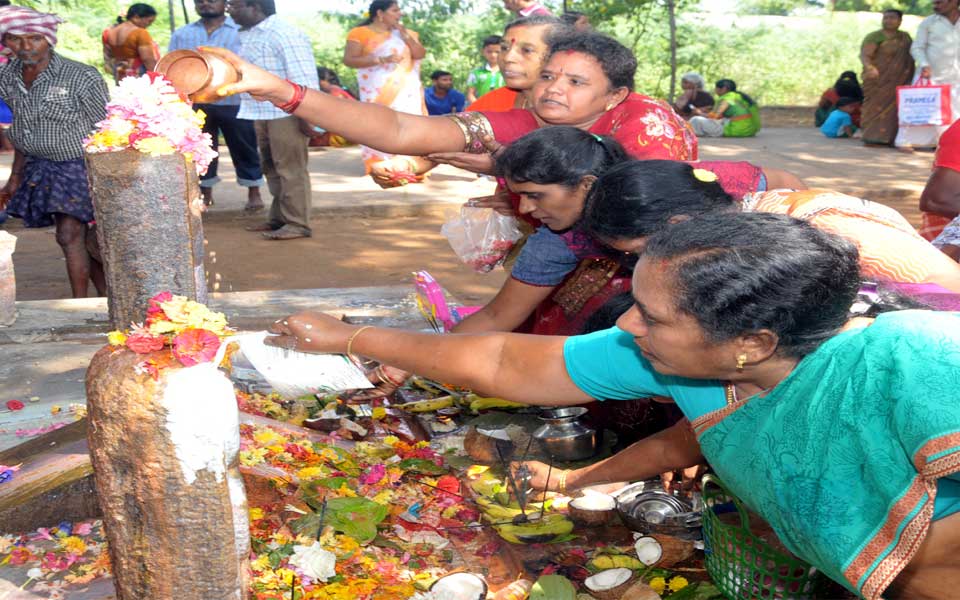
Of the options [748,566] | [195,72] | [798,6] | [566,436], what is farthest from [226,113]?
[798,6]

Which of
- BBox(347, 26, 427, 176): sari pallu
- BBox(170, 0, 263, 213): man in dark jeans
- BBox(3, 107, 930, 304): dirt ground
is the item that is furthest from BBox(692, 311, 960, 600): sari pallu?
BBox(347, 26, 427, 176): sari pallu

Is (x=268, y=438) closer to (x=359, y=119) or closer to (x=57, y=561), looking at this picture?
(x=57, y=561)

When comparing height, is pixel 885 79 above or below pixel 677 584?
above

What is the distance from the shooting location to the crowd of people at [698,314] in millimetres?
1837

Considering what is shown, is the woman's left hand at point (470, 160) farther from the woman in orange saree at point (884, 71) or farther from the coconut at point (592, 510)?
the woman in orange saree at point (884, 71)

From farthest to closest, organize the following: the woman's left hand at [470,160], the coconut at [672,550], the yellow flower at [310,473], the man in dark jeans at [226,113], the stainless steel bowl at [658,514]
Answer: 1. the man in dark jeans at [226,113]
2. the woman's left hand at [470,160]
3. the yellow flower at [310,473]
4. the stainless steel bowl at [658,514]
5. the coconut at [672,550]

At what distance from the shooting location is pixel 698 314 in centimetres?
190

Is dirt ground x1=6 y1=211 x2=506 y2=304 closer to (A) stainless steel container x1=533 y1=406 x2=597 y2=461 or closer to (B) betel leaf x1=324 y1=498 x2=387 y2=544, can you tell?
(A) stainless steel container x1=533 y1=406 x2=597 y2=461

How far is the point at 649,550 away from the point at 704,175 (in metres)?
1.13

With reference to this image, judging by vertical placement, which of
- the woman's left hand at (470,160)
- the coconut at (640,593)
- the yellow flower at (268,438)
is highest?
the woman's left hand at (470,160)

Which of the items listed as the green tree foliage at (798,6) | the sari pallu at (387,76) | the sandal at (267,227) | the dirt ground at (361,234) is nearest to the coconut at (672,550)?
the dirt ground at (361,234)

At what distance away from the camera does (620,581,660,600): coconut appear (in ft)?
8.31

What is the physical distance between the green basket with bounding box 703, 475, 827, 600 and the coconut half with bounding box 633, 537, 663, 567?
0.16 metres

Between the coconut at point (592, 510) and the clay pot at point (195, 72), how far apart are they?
1728 millimetres
